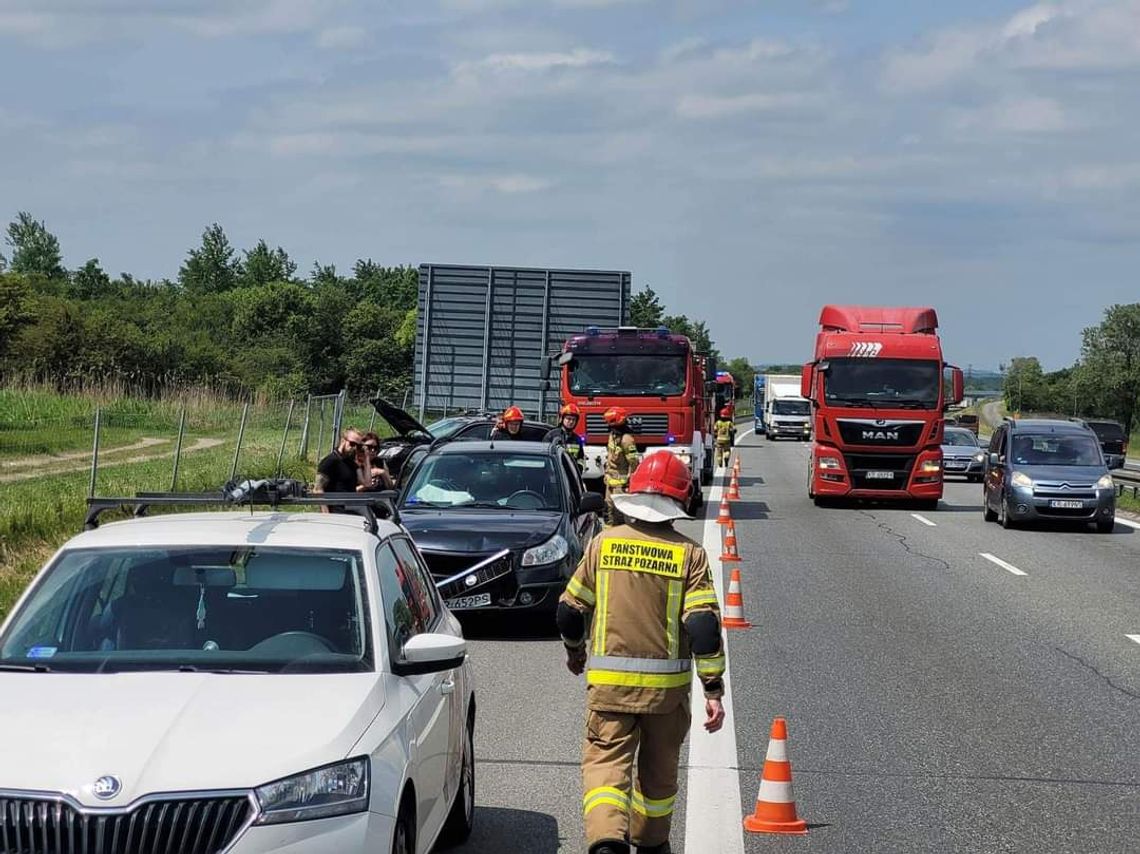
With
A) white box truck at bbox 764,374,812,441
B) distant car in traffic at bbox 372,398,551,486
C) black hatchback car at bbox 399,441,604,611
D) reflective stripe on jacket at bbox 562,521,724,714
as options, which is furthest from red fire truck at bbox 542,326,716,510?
white box truck at bbox 764,374,812,441

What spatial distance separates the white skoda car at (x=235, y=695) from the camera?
15.4 ft

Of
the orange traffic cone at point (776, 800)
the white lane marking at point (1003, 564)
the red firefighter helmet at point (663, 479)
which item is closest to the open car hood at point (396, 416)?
the white lane marking at point (1003, 564)

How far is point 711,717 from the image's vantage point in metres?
6.12

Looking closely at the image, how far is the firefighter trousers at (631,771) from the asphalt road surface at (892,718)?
77 centimetres

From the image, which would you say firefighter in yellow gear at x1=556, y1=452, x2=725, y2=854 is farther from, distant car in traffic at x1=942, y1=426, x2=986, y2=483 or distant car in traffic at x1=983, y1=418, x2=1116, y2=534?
distant car in traffic at x1=942, y1=426, x2=986, y2=483

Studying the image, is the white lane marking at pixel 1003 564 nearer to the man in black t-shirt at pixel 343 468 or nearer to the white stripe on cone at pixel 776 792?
the man in black t-shirt at pixel 343 468

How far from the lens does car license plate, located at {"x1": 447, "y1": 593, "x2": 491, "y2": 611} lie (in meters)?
12.9

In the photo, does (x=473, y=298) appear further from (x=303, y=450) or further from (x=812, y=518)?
(x=812, y=518)

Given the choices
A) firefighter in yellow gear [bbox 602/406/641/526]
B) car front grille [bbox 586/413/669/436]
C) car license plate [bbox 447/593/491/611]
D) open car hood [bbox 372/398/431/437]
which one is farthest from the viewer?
car front grille [bbox 586/413/669/436]

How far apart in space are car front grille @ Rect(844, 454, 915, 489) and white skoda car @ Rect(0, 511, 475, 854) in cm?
2318

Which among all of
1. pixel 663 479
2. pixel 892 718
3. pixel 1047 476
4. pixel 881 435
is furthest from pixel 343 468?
pixel 881 435

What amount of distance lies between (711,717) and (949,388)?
79.4ft

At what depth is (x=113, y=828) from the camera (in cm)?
461

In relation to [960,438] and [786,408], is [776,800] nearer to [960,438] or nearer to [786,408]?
[960,438]
